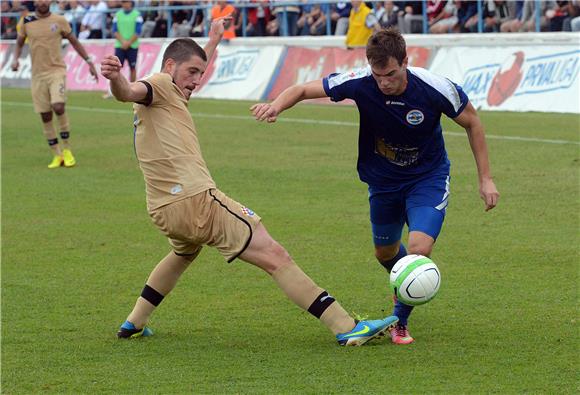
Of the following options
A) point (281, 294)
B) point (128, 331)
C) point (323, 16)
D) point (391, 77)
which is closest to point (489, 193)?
point (391, 77)

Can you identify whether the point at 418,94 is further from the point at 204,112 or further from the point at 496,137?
the point at 204,112

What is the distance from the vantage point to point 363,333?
23.3 ft

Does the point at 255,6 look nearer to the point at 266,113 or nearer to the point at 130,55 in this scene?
the point at 130,55

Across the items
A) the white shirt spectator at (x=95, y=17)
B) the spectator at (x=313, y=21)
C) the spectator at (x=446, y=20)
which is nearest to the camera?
the spectator at (x=446, y=20)

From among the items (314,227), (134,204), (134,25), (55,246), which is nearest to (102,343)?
(55,246)

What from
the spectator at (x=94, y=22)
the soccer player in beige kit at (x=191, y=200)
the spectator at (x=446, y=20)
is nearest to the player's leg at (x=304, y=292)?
the soccer player in beige kit at (x=191, y=200)

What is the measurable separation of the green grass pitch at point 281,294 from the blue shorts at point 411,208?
→ 0.68 metres

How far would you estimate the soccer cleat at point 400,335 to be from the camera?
23.6 ft

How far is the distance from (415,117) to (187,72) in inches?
58.2

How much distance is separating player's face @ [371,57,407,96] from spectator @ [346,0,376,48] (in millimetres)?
17080

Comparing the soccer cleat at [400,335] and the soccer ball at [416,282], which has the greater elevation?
the soccer ball at [416,282]

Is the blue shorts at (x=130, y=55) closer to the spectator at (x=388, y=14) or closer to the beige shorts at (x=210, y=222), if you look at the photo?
the spectator at (x=388, y=14)

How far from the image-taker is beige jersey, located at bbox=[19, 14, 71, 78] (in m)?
16.6

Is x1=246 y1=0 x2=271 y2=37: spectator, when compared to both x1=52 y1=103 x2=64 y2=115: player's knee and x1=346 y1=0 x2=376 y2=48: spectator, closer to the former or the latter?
x1=346 y1=0 x2=376 y2=48: spectator
